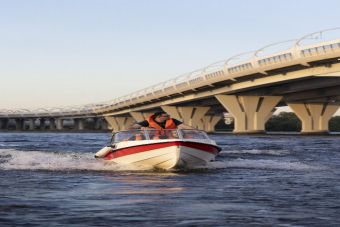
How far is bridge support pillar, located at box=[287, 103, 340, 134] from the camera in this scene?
92562mm

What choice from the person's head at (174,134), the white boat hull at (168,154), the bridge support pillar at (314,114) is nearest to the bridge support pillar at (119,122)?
the bridge support pillar at (314,114)

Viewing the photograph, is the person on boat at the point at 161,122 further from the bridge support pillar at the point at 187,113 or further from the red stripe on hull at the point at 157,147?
the bridge support pillar at the point at 187,113

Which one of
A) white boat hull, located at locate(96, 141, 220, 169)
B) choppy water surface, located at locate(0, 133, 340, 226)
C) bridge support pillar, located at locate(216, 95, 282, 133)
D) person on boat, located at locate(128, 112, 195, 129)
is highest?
bridge support pillar, located at locate(216, 95, 282, 133)

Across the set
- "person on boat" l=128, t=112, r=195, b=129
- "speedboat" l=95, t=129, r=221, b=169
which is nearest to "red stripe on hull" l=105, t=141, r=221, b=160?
"speedboat" l=95, t=129, r=221, b=169

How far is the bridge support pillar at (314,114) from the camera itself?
9256 centimetres

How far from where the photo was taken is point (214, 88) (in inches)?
3287

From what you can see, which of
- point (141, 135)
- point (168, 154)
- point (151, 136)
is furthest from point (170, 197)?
point (141, 135)

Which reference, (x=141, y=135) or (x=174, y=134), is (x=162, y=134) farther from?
(x=141, y=135)

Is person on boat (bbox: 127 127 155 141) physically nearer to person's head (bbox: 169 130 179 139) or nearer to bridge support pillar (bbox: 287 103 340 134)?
person's head (bbox: 169 130 179 139)

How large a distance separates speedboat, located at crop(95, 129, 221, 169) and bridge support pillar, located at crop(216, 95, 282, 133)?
60.1 m

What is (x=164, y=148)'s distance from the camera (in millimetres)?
18531

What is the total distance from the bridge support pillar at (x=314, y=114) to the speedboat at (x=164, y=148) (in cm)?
7504

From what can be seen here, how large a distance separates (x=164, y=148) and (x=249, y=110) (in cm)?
6340

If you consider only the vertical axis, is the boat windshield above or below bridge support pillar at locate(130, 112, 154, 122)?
below
